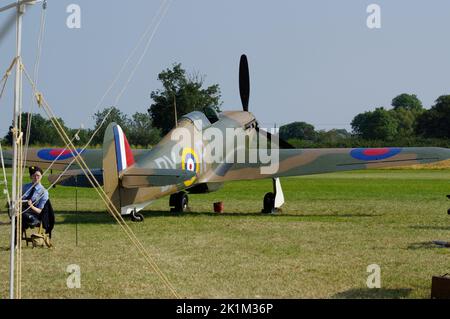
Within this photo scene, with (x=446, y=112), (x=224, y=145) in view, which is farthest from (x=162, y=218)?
(x=446, y=112)

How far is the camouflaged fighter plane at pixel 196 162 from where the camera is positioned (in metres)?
13.8

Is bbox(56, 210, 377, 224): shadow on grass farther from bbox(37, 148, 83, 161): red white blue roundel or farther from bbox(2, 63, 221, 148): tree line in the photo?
bbox(2, 63, 221, 148): tree line

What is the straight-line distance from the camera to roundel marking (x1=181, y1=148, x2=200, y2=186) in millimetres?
15712

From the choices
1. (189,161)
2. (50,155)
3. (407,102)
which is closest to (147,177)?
(189,161)

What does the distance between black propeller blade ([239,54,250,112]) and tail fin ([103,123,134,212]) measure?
8.36 meters

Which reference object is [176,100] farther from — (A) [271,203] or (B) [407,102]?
(B) [407,102]

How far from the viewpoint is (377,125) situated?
10025 centimetres

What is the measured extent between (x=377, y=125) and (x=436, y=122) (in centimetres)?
1940

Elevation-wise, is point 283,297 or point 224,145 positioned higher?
point 224,145

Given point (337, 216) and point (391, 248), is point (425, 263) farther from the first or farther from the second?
point (337, 216)

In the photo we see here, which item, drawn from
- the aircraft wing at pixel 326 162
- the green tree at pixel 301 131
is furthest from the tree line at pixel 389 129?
the aircraft wing at pixel 326 162

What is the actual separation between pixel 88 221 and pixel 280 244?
16.6 feet
